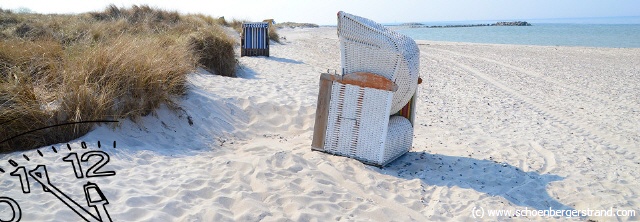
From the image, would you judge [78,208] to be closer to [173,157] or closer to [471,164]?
[173,157]

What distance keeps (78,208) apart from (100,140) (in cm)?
128

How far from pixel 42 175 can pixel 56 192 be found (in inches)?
12.7

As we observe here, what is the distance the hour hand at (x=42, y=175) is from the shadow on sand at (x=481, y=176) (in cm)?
270

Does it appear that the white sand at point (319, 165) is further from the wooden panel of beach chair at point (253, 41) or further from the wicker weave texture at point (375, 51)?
the wooden panel of beach chair at point (253, 41)

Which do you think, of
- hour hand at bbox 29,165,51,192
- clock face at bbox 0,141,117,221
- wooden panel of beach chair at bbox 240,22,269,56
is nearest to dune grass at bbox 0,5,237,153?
clock face at bbox 0,141,117,221

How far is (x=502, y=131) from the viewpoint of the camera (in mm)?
6086

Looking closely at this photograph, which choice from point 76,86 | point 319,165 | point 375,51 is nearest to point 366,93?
point 375,51

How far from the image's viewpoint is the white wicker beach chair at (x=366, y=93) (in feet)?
13.8

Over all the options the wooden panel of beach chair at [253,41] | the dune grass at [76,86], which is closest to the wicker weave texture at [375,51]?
the dune grass at [76,86]

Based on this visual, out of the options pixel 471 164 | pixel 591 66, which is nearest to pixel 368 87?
pixel 471 164

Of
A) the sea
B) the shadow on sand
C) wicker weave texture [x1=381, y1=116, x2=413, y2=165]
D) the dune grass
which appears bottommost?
the sea

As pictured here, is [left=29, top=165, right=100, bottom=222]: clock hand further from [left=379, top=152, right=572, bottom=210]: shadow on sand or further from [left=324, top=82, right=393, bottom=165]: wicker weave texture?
[left=379, top=152, right=572, bottom=210]: shadow on sand

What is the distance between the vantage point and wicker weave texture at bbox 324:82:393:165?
4324mm

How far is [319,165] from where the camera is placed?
167 inches
